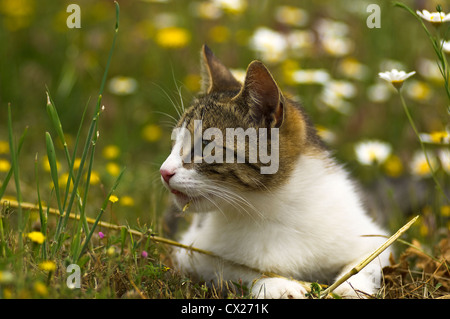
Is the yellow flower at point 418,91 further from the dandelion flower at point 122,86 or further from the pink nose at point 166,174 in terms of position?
the pink nose at point 166,174

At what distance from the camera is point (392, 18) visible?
15.0 feet

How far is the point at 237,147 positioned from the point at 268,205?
0.26 m

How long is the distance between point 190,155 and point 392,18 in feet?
10.3

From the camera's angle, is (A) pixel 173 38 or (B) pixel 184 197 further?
(A) pixel 173 38

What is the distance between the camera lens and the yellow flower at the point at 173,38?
4.17m

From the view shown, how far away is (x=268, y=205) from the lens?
6.99 ft

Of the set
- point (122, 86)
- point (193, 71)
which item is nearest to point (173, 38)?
point (193, 71)

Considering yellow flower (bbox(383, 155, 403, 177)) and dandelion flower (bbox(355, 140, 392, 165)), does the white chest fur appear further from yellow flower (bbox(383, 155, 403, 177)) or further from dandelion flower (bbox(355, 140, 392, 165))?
yellow flower (bbox(383, 155, 403, 177))

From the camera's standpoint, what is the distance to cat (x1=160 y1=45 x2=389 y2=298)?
6.62 ft

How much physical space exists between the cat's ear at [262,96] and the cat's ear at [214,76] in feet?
1.06

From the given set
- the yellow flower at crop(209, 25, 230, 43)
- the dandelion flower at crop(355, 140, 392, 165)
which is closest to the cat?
the dandelion flower at crop(355, 140, 392, 165)

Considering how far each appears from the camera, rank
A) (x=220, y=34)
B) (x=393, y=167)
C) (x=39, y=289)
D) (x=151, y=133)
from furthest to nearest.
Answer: (x=220, y=34) < (x=151, y=133) < (x=393, y=167) < (x=39, y=289)

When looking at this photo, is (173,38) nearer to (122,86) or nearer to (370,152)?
(122,86)
